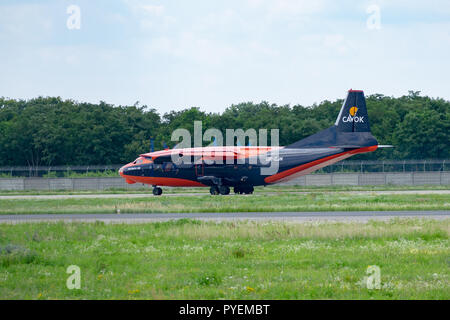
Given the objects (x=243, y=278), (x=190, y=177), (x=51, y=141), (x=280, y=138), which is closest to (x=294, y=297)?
(x=243, y=278)

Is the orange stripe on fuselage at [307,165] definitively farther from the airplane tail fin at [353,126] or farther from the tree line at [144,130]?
the tree line at [144,130]

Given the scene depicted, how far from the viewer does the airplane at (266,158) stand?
46.5 meters

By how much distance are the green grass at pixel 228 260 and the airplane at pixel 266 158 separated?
2219 cm

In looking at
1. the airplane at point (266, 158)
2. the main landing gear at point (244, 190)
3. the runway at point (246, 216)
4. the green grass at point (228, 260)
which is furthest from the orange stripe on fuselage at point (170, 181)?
the green grass at point (228, 260)

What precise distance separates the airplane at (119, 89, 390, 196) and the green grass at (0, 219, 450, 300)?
2219 cm

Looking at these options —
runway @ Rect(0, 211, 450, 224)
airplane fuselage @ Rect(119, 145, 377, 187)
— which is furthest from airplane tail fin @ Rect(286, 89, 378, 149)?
runway @ Rect(0, 211, 450, 224)

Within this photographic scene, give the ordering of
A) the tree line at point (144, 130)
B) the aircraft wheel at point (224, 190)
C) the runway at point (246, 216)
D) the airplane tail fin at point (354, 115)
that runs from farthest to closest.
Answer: the tree line at point (144, 130) < the aircraft wheel at point (224, 190) < the airplane tail fin at point (354, 115) < the runway at point (246, 216)

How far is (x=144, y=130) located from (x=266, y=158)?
179 feet

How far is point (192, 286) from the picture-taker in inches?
517

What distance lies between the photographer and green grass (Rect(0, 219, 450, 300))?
12.6m

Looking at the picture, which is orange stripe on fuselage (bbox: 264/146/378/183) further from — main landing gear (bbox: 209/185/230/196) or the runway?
the runway

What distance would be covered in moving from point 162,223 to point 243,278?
11.8 m

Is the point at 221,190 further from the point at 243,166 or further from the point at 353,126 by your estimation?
the point at 353,126
